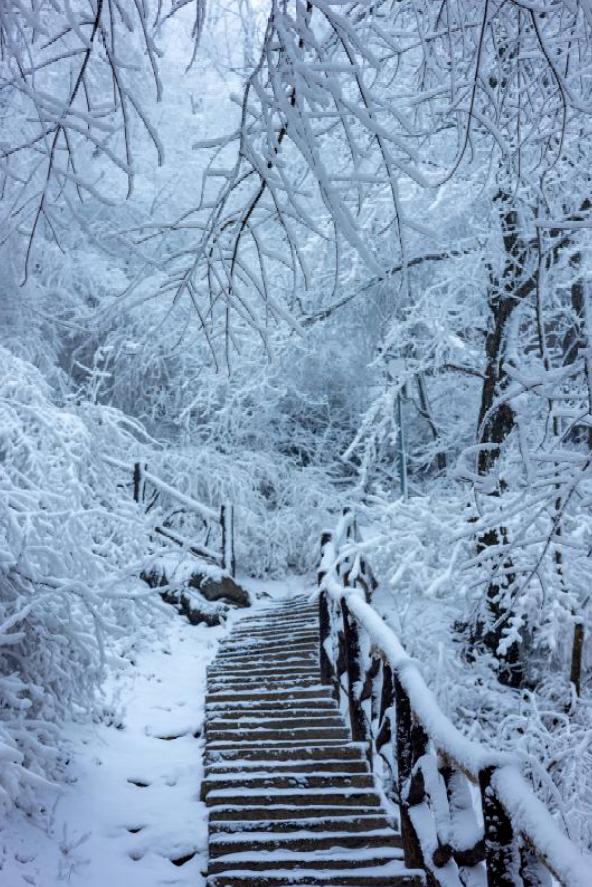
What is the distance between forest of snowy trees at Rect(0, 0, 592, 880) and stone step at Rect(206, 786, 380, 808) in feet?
3.90

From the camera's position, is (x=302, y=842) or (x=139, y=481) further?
(x=139, y=481)

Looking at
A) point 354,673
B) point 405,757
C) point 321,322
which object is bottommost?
point 354,673

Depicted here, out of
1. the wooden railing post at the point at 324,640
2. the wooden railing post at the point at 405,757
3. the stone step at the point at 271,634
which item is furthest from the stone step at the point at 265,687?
the wooden railing post at the point at 405,757

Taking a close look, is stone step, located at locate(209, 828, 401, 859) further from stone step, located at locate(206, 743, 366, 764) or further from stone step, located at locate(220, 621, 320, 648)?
stone step, located at locate(220, 621, 320, 648)

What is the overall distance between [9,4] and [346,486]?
1534 cm

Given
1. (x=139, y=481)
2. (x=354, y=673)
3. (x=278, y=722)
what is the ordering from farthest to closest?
(x=139, y=481), (x=278, y=722), (x=354, y=673)

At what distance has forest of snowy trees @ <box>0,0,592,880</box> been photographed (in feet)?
7.63

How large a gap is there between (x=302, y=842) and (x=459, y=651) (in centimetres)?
482

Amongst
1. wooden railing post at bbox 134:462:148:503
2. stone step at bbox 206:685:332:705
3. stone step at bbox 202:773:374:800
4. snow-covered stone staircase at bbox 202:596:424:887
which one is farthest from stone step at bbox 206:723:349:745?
wooden railing post at bbox 134:462:148:503

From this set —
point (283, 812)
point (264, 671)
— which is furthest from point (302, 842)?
point (264, 671)

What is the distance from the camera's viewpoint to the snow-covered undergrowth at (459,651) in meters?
6.59

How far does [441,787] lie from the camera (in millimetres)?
2836

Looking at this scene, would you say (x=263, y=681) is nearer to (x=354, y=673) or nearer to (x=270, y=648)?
(x=270, y=648)

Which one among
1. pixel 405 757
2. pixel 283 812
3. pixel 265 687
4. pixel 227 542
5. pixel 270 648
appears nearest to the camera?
pixel 405 757
